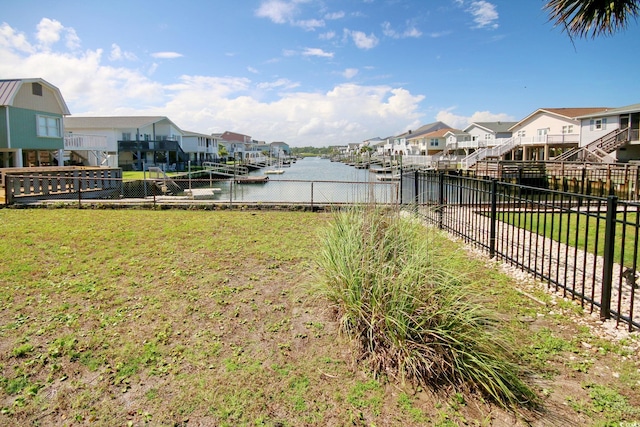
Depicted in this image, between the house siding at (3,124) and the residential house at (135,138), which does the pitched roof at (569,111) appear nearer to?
the residential house at (135,138)

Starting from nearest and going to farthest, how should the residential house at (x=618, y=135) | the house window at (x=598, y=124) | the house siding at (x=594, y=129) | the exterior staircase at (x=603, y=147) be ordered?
the exterior staircase at (x=603, y=147) < the residential house at (x=618, y=135) < the house siding at (x=594, y=129) < the house window at (x=598, y=124)

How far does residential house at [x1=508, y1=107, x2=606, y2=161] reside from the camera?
147 feet

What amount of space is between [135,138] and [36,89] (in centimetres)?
2372

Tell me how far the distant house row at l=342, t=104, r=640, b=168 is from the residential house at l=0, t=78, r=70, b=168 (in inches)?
838

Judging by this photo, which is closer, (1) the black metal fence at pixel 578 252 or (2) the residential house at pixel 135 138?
(1) the black metal fence at pixel 578 252

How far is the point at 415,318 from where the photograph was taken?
3547mm

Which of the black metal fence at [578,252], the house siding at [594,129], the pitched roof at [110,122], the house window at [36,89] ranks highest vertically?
the pitched roof at [110,122]

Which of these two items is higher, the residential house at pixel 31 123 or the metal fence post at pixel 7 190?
the residential house at pixel 31 123

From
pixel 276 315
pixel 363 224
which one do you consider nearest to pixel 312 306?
pixel 276 315

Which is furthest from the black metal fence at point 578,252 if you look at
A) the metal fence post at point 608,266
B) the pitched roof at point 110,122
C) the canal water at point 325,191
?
the pitched roof at point 110,122

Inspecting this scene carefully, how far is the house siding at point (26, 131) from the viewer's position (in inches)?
930

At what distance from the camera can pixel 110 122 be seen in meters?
48.6

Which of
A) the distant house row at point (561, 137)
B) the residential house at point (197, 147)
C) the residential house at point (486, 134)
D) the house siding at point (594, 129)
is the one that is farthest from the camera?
the residential house at point (197, 147)

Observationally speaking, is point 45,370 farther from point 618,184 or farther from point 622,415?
point 618,184
